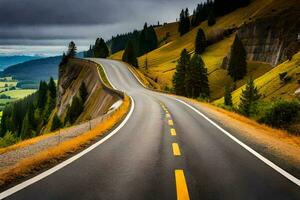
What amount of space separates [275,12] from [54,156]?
101 meters

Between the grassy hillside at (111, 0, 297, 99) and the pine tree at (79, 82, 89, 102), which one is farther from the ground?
the grassy hillside at (111, 0, 297, 99)

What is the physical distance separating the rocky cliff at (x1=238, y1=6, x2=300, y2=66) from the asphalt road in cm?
7251

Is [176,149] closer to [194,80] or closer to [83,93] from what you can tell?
[83,93]

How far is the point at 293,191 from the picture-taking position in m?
6.84

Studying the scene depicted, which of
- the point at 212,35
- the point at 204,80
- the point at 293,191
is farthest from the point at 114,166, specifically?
the point at 212,35

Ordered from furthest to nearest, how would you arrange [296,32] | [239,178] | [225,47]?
[225,47], [296,32], [239,178]

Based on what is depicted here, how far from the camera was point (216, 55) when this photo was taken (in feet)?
370

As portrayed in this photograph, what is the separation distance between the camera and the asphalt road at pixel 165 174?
6.53 m

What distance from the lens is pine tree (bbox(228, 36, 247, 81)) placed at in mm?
86562

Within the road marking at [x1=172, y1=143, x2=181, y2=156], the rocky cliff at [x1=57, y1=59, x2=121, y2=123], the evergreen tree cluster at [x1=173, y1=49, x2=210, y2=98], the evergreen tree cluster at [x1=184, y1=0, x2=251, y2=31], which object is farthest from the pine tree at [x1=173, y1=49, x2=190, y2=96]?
the evergreen tree cluster at [x1=184, y1=0, x2=251, y2=31]

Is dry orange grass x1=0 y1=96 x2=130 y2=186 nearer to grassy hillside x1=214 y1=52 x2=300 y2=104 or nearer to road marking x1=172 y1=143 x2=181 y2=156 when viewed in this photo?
road marking x1=172 y1=143 x2=181 y2=156

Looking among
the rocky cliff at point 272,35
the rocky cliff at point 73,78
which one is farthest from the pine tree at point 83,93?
the rocky cliff at point 272,35

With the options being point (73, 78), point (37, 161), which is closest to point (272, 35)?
point (73, 78)

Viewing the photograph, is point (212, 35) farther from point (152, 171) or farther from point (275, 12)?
point (152, 171)
